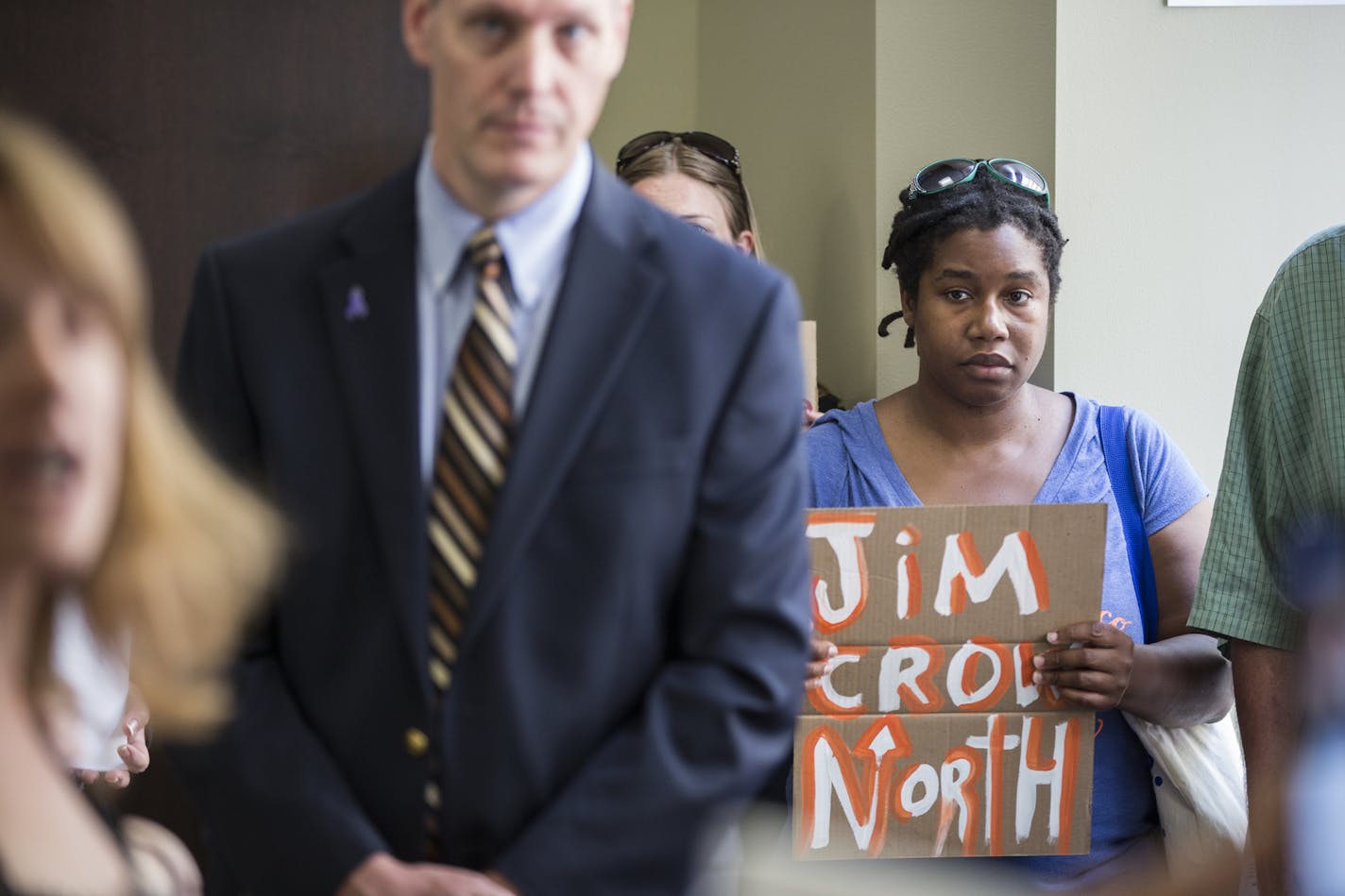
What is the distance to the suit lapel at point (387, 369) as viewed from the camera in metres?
1.01

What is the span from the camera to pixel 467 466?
40.3 inches

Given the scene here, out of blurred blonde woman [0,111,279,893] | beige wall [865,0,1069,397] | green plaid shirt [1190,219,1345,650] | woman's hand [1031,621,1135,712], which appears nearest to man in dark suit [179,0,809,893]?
blurred blonde woman [0,111,279,893]

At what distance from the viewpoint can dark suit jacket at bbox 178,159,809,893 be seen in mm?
1014

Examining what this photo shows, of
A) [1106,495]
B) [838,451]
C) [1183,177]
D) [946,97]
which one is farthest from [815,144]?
[1106,495]

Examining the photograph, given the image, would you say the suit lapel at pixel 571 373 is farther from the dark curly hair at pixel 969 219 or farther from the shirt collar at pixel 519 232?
the dark curly hair at pixel 969 219

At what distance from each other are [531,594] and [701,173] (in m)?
1.31

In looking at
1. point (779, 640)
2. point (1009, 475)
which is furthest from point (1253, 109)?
point (779, 640)

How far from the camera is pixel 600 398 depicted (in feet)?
3.36

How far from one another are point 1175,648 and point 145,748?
50.8 inches

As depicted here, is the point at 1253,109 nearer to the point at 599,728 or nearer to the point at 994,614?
the point at 994,614

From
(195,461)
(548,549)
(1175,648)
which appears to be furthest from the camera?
(1175,648)

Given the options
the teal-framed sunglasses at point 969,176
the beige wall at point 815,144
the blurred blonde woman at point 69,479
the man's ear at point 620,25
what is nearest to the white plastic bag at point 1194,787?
the teal-framed sunglasses at point 969,176

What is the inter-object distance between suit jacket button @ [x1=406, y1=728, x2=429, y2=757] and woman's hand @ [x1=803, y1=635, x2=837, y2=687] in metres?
0.74

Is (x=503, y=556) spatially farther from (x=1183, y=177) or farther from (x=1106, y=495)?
(x=1183, y=177)
